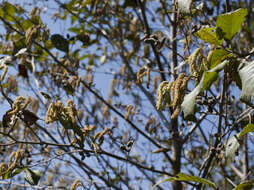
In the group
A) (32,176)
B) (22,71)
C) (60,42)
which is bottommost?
(32,176)

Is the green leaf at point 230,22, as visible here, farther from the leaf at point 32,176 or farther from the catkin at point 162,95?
the leaf at point 32,176

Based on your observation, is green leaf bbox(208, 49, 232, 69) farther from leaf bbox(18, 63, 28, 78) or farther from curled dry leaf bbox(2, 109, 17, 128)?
leaf bbox(18, 63, 28, 78)

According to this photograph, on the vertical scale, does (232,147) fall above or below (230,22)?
below

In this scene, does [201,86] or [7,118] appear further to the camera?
[7,118]

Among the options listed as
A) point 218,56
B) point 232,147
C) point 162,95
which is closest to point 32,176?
point 162,95

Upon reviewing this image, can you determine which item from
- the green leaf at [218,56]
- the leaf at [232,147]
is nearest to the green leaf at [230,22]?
the green leaf at [218,56]

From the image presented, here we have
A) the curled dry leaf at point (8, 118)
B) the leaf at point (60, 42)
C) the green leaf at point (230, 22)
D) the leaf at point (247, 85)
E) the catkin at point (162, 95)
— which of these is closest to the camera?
the leaf at point (247, 85)

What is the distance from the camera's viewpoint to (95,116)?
9.54ft

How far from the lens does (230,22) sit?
909 millimetres

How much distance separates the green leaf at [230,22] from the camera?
2.93ft

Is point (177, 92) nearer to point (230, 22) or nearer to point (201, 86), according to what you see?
point (201, 86)

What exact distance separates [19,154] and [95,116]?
1.53 metres

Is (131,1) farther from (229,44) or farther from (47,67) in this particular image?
(229,44)

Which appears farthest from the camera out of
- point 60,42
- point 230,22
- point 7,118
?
point 60,42
